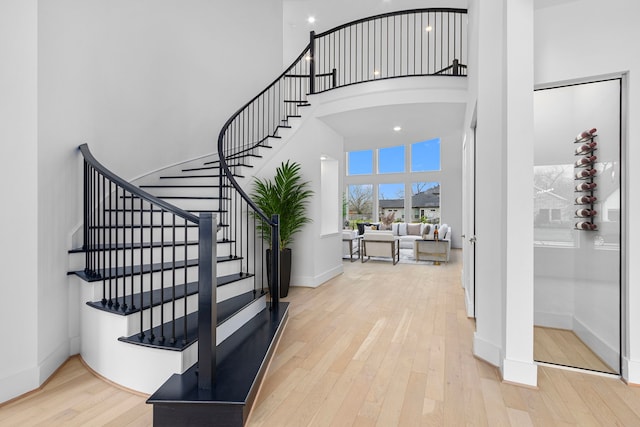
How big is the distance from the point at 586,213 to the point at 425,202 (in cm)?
888

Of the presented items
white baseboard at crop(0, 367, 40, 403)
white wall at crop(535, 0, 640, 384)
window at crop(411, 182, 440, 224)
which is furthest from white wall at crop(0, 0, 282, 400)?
window at crop(411, 182, 440, 224)

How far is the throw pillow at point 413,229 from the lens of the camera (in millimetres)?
10031

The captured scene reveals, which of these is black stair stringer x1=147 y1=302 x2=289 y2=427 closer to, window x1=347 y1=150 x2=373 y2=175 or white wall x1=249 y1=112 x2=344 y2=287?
white wall x1=249 y1=112 x2=344 y2=287

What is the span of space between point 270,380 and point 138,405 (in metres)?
0.80

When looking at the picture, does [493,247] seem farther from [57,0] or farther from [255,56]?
[255,56]

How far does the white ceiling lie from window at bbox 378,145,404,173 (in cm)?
536

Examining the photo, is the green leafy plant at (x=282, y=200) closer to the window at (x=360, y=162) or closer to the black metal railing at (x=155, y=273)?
the black metal railing at (x=155, y=273)

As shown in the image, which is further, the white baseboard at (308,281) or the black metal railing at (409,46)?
Answer: the black metal railing at (409,46)

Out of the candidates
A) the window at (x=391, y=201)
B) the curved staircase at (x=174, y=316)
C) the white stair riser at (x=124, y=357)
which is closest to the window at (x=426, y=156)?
the window at (x=391, y=201)

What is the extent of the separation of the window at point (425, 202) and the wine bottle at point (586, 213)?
338 inches

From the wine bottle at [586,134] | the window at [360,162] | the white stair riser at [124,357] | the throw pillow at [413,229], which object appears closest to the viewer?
the white stair riser at [124,357]

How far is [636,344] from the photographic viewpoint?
2.04 m

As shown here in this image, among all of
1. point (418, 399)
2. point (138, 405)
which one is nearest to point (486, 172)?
point (418, 399)

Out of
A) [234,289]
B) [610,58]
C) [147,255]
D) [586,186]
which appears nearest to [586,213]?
[586,186]
